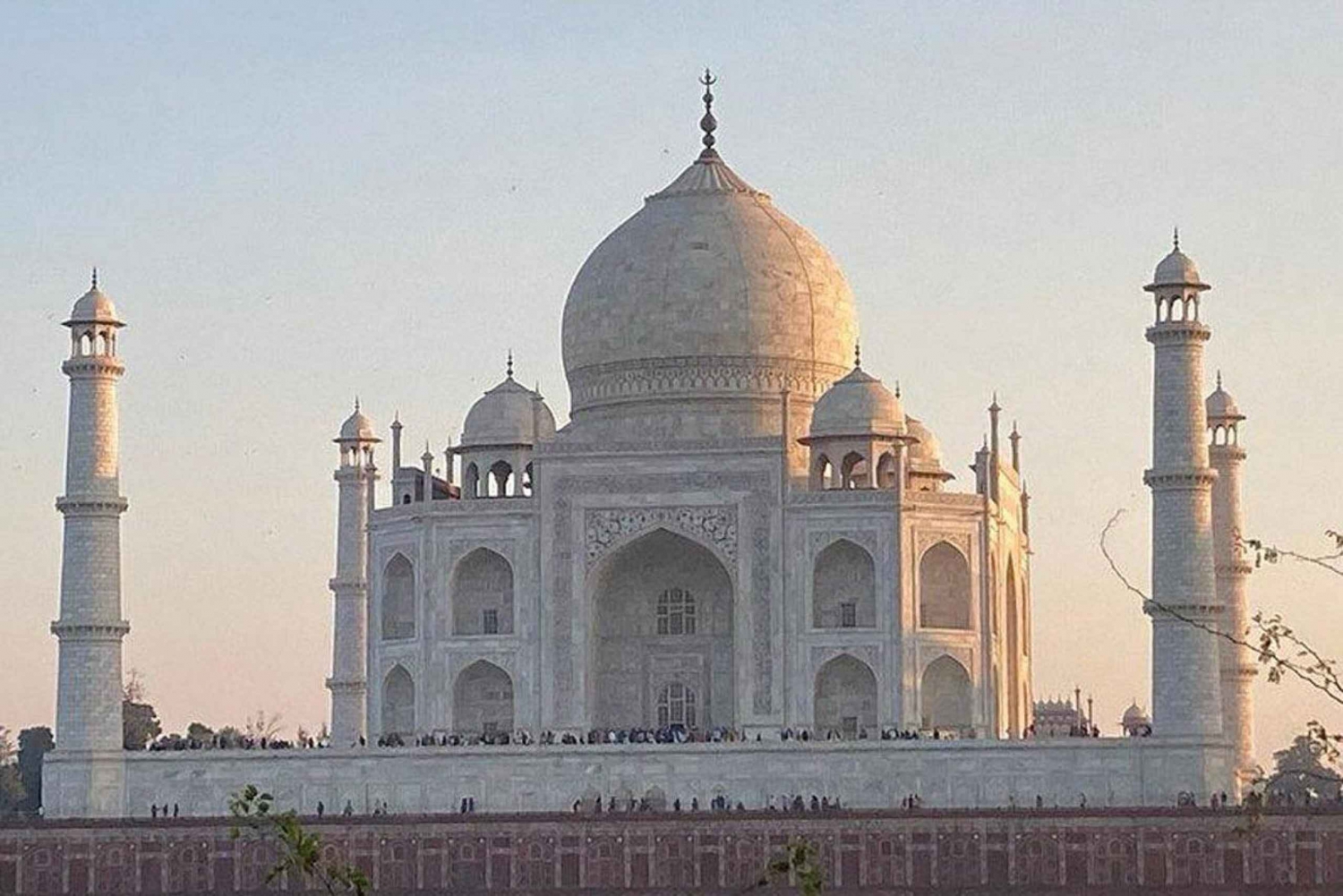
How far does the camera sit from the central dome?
136 ft

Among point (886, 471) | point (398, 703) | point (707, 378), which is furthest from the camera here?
point (707, 378)

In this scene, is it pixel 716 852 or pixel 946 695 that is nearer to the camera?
pixel 716 852

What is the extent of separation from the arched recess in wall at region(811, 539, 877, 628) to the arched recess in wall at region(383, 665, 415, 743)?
602 cm

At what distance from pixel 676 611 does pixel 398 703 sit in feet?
13.8

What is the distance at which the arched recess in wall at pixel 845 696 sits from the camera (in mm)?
38438

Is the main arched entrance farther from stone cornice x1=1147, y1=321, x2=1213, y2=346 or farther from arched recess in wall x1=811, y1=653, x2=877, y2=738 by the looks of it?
stone cornice x1=1147, y1=321, x2=1213, y2=346

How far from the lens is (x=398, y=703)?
40500 millimetres

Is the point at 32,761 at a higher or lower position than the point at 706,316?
lower

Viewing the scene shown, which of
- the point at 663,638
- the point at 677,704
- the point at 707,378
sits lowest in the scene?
the point at 677,704

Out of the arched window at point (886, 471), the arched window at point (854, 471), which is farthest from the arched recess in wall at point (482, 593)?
the arched window at point (886, 471)

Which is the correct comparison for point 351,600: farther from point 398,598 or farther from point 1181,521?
point 1181,521

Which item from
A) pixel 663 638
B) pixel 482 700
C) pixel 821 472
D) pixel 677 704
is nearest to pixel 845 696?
pixel 677 704

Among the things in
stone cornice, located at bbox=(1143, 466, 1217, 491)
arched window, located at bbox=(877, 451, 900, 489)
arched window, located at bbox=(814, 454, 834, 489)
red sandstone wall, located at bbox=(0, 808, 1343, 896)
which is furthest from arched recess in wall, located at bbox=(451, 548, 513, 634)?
stone cornice, located at bbox=(1143, 466, 1217, 491)

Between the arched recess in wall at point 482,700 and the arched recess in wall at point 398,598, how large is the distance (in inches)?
51.3
